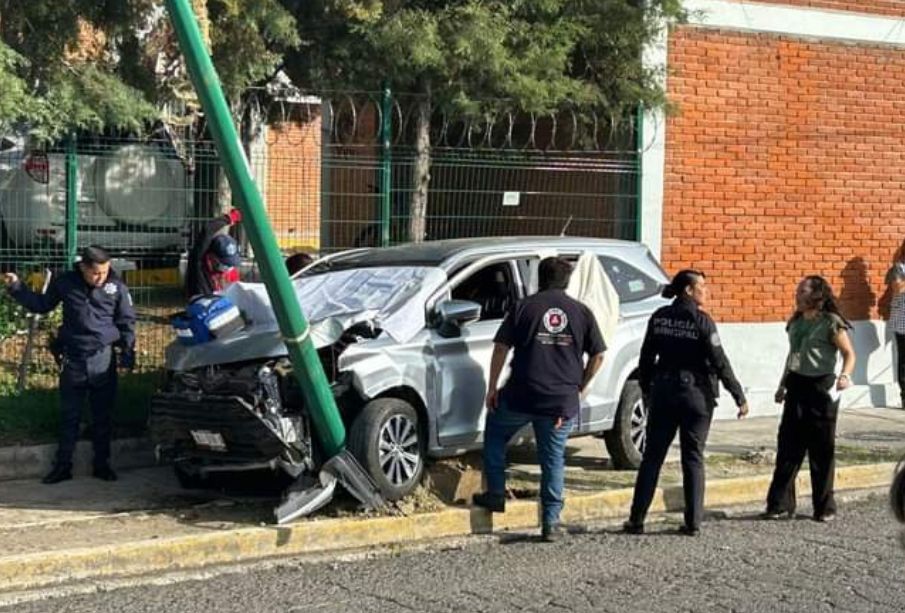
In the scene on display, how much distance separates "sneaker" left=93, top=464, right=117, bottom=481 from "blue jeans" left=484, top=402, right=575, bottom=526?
9.79ft

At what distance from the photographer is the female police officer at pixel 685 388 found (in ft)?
28.8

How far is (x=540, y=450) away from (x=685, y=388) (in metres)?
1.05

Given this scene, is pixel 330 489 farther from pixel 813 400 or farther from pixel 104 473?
pixel 813 400

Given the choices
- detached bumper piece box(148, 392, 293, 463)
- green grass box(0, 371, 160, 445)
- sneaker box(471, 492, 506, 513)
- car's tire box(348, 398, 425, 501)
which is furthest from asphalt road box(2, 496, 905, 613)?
green grass box(0, 371, 160, 445)

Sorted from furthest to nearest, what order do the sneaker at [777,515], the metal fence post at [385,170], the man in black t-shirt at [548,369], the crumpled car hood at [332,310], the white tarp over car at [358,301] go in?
1. the metal fence post at [385,170]
2. the sneaker at [777,515]
3. the white tarp over car at [358,301]
4. the crumpled car hood at [332,310]
5. the man in black t-shirt at [548,369]

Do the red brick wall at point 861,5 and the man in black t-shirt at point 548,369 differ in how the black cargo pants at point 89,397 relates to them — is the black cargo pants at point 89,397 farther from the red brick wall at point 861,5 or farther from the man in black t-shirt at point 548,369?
the red brick wall at point 861,5

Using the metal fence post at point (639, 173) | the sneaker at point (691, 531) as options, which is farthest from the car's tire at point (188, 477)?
the metal fence post at point (639, 173)

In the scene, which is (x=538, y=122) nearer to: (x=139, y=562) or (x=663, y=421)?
(x=663, y=421)

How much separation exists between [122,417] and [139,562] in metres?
3.25

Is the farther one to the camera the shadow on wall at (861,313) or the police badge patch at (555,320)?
the shadow on wall at (861,313)

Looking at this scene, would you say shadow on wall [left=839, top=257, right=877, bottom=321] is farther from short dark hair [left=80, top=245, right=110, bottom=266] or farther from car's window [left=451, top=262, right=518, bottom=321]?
short dark hair [left=80, top=245, right=110, bottom=266]

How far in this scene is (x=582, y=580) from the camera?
7.50 metres

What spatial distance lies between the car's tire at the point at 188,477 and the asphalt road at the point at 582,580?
5.26ft

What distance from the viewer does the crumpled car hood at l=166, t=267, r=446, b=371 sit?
891cm
